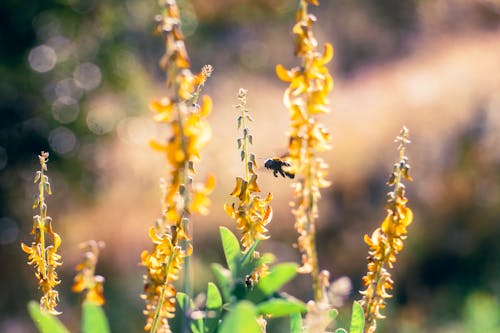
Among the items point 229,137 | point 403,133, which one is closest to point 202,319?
point 403,133

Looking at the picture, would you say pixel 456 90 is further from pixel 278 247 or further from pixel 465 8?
pixel 465 8

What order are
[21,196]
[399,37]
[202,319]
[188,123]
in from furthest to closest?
[399,37], [21,196], [202,319], [188,123]

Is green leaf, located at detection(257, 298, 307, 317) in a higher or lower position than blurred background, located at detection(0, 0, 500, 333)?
lower

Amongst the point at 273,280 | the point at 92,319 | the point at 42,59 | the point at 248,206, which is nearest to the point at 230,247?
the point at 248,206

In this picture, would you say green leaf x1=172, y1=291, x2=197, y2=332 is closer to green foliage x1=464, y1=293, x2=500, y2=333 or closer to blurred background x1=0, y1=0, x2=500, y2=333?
blurred background x1=0, y1=0, x2=500, y2=333

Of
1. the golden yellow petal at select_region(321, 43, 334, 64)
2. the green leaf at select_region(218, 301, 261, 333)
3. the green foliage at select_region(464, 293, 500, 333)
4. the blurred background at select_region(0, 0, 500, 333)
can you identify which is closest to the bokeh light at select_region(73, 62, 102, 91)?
the blurred background at select_region(0, 0, 500, 333)

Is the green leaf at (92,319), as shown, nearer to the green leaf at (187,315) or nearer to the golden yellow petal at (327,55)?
the green leaf at (187,315)

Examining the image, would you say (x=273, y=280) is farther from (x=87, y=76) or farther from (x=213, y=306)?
(x=87, y=76)
